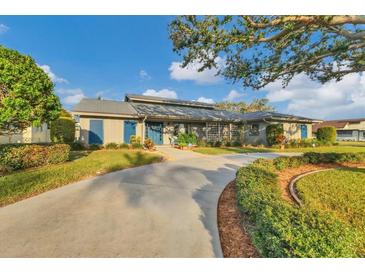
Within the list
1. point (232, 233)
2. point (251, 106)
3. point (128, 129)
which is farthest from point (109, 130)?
point (251, 106)

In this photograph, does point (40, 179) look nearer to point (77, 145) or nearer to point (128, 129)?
point (77, 145)

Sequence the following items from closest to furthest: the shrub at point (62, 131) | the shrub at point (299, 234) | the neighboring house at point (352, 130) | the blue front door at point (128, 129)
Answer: the shrub at point (299, 234) < the shrub at point (62, 131) < the blue front door at point (128, 129) < the neighboring house at point (352, 130)

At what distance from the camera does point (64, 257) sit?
8.82ft

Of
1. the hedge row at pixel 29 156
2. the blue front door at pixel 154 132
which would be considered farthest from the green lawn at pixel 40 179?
the blue front door at pixel 154 132

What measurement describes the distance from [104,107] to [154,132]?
4.74m

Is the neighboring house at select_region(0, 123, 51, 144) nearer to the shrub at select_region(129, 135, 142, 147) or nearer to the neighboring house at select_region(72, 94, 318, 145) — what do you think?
the neighboring house at select_region(72, 94, 318, 145)

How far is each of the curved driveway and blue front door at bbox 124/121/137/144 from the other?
35.2 feet

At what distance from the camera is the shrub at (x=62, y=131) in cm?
1418

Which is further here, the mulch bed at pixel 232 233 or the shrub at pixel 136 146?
the shrub at pixel 136 146

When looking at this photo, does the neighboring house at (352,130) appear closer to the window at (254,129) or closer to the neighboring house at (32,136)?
the window at (254,129)

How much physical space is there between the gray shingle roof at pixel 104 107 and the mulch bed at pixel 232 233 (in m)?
13.5

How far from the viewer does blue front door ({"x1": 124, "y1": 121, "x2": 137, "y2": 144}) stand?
1692cm

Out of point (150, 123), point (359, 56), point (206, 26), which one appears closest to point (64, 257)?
point (206, 26)

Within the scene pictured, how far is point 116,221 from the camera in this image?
3.76 metres
